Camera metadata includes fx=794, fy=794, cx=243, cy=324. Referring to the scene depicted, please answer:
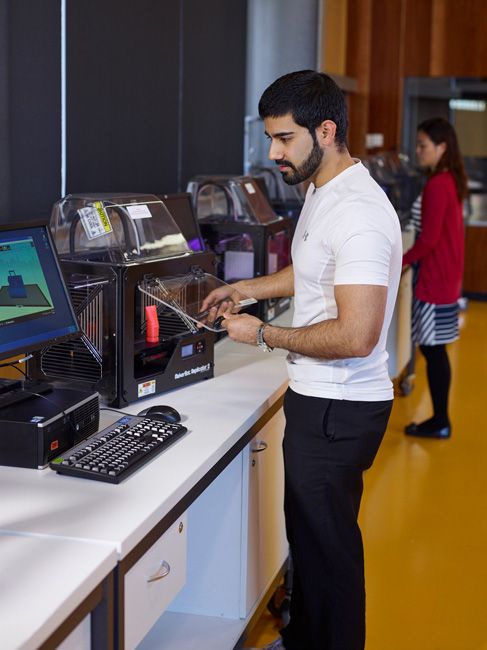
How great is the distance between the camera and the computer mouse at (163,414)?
193 centimetres

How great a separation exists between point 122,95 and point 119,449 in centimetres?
191

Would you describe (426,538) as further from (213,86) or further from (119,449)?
(213,86)

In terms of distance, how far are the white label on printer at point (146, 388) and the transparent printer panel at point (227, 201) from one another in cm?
120

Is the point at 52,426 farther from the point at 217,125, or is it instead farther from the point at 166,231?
the point at 217,125

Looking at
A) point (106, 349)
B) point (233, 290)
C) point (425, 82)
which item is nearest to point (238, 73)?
point (233, 290)

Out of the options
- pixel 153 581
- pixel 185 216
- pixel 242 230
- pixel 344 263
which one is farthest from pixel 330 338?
pixel 242 230

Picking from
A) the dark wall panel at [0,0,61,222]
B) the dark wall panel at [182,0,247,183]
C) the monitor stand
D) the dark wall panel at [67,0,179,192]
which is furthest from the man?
the dark wall panel at [182,0,247,183]

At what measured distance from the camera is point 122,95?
3174 mm

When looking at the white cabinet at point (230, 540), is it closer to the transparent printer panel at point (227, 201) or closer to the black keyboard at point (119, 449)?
the black keyboard at point (119, 449)

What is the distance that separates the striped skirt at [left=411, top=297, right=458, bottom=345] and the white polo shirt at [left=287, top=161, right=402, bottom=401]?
7.55 ft

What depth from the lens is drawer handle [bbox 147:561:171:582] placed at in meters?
1.55

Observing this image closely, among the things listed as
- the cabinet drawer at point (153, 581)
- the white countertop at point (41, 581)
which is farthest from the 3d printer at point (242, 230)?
the white countertop at point (41, 581)

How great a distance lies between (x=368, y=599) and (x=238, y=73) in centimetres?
310

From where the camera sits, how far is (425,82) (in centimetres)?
824
